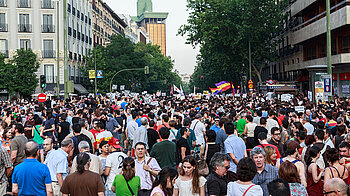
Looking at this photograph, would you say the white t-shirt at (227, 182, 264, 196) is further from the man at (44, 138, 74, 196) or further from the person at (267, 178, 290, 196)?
the man at (44, 138, 74, 196)

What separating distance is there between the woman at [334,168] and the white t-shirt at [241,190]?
5.32 feet

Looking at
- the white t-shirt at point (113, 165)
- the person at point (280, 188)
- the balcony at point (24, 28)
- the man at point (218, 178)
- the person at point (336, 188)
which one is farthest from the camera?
the balcony at point (24, 28)

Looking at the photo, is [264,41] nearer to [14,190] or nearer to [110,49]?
[110,49]

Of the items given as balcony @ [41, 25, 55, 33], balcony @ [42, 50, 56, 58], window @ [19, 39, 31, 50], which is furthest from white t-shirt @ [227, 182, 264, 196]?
window @ [19, 39, 31, 50]

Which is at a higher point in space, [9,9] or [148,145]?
[9,9]

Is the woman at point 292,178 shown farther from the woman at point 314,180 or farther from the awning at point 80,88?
the awning at point 80,88

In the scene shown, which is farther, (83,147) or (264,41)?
(264,41)

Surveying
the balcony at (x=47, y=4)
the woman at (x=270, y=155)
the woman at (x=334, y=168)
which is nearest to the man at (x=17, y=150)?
the woman at (x=270, y=155)

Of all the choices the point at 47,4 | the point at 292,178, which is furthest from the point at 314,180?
the point at 47,4

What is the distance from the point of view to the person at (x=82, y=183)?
5.93 meters

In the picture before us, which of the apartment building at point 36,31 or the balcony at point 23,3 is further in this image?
the balcony at point 23,3

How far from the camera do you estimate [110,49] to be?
65.2 m

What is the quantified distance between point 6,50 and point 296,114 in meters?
46.1

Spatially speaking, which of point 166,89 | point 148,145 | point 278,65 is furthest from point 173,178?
point 166,89
